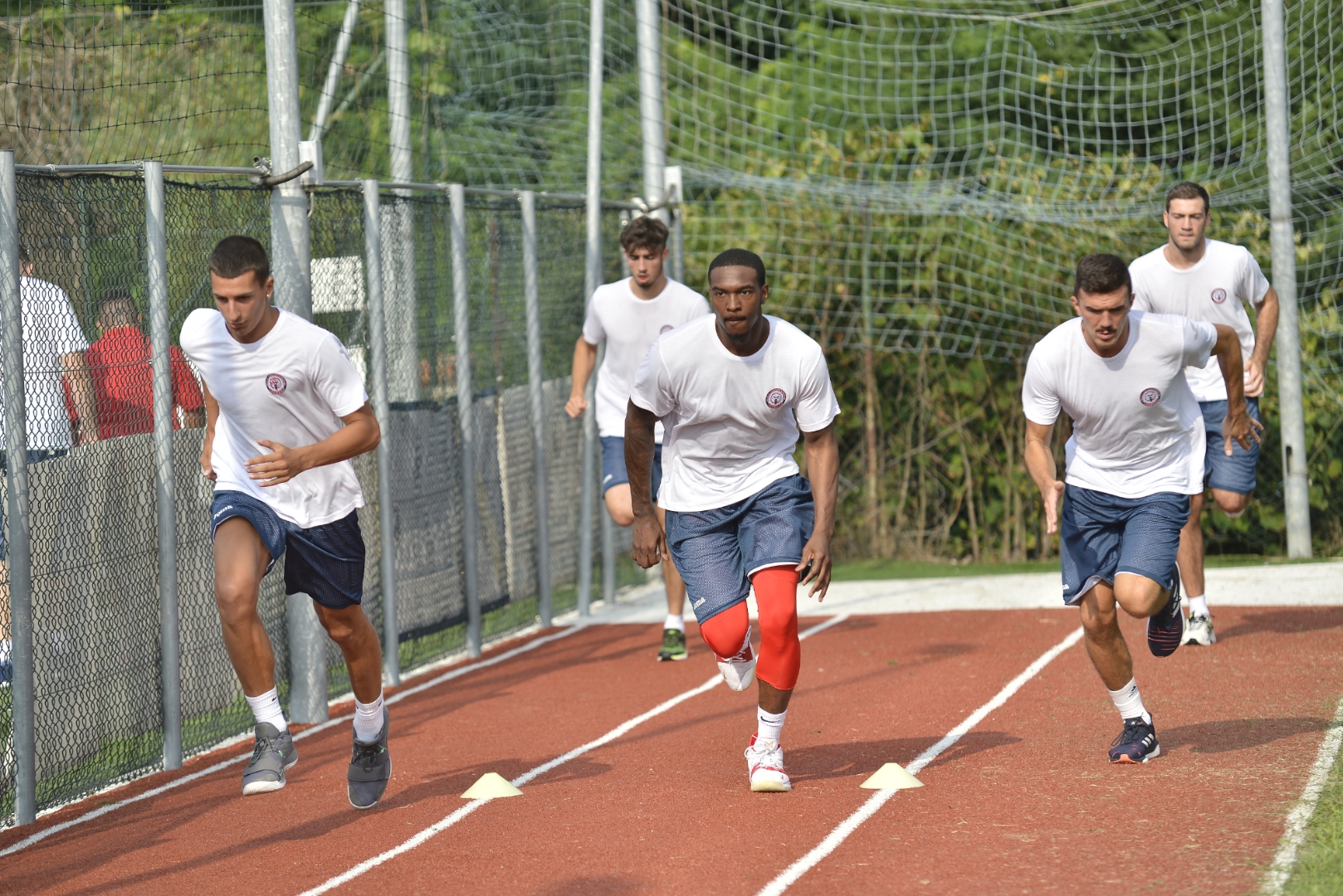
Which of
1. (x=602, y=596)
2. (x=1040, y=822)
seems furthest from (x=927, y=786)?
(x=602, y=596)

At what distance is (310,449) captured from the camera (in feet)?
18.1

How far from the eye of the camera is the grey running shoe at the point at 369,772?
600cm

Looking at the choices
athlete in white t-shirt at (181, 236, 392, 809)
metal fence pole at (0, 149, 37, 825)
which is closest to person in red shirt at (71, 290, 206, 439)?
metal fence pole at (0, 149, 37, 825)

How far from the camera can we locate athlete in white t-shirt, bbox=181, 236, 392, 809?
578 cm

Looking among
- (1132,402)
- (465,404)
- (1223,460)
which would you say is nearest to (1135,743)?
(1132,402)

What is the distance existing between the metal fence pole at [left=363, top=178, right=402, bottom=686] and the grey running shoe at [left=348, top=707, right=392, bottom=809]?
102 inches

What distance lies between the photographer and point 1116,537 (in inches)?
239

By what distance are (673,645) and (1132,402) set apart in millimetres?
3845

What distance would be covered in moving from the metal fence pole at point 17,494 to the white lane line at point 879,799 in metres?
3.12

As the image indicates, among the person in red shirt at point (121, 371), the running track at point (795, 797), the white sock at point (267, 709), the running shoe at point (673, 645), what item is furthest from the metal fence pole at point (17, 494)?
the running shoe at point (673, 645)

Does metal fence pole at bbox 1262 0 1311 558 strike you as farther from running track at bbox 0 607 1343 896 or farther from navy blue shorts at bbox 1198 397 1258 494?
navy blue shorts at bbox 1198 397 1258 494

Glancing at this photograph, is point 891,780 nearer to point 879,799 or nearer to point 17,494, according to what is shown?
point 879,799

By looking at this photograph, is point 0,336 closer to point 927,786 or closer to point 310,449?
point 310,449

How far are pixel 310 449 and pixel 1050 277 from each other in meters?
8.50
